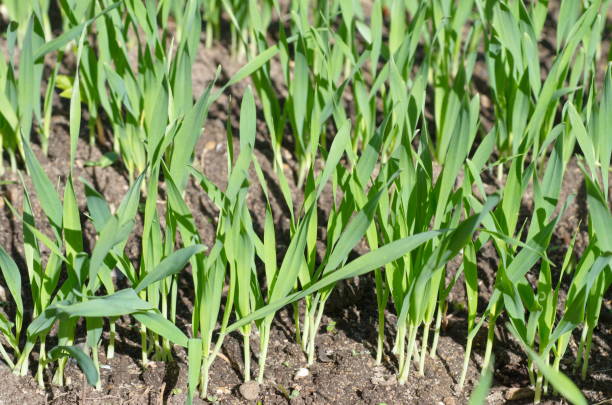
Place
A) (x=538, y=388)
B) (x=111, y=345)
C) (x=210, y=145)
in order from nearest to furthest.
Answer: (x=538, y=388) → (x=111, y=345) → (x=210, y=145)

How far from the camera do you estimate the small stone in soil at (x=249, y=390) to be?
1.66 m

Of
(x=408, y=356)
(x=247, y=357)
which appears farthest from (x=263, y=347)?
(x=408, y=356)

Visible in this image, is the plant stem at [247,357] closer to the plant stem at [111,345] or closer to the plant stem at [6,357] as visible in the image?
the plant stem at [111,345]

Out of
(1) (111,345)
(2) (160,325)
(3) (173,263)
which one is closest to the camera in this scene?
(3) (173,263)

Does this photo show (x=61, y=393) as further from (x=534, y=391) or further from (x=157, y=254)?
(x=534, y=391)

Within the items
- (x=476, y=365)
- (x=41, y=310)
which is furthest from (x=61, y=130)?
(x=476, y=365)

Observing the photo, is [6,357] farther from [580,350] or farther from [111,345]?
[580,350]

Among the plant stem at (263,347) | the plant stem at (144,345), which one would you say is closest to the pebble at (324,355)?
the plant stem at (263,347)

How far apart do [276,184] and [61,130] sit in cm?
69

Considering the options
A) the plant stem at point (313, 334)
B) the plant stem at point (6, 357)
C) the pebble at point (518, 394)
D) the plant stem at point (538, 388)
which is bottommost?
the pebble at point (518, 394)

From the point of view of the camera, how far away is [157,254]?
156 cm

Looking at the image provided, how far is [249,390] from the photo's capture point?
1665mm

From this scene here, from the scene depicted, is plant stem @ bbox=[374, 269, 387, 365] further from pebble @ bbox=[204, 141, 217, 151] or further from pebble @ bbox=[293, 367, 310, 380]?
pebble @ bbox=[204, 141, 217, 151]

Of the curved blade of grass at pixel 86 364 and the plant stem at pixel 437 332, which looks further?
the plant stem at pixel 437 332
